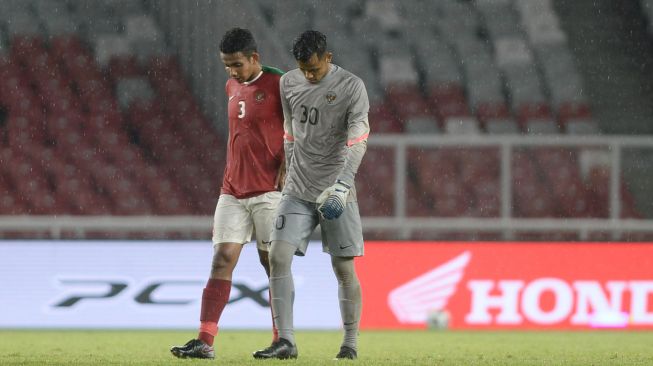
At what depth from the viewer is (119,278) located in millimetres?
9203

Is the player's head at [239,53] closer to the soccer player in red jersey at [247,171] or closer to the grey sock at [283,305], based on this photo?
the soccer player in red jersey at [247,171]

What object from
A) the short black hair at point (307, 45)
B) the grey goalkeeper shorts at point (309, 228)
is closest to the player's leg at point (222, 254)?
the grey goalkeeper shorts at point (309, 228)

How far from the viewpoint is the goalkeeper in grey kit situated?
590cm

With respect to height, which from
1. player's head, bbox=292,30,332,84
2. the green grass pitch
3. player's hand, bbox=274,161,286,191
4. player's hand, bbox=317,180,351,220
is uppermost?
player's head, bbox=292,30,332,84

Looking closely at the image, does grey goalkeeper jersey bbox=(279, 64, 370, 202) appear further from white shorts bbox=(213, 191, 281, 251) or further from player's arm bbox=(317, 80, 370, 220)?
white shorts bbox=(213, 191, 281, 251)

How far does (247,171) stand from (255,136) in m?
0.17

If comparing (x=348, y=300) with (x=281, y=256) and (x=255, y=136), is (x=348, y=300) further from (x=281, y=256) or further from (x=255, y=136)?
(x=255, y=136)

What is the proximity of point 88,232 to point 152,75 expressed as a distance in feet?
13.5

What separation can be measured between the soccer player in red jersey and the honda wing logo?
3184mm

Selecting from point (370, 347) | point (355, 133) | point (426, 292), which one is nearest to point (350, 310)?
point (355, 133)

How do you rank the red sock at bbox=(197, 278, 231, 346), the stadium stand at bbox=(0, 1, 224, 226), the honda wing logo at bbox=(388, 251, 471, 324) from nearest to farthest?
the red sock at bbox=(197, 278, 231, 346)
the honda wing logo at bbox=(388, 251, 471, 324)
the stadium stand at bbox=(0, 1, 224, 226)

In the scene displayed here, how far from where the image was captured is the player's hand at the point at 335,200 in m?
5.77

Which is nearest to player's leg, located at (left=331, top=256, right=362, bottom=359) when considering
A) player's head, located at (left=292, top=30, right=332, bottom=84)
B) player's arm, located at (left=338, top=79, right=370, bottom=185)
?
player's arm, located at (left=338, top=79, right=370, bottom=185)

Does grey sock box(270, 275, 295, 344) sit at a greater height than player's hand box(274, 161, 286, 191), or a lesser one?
lesser
